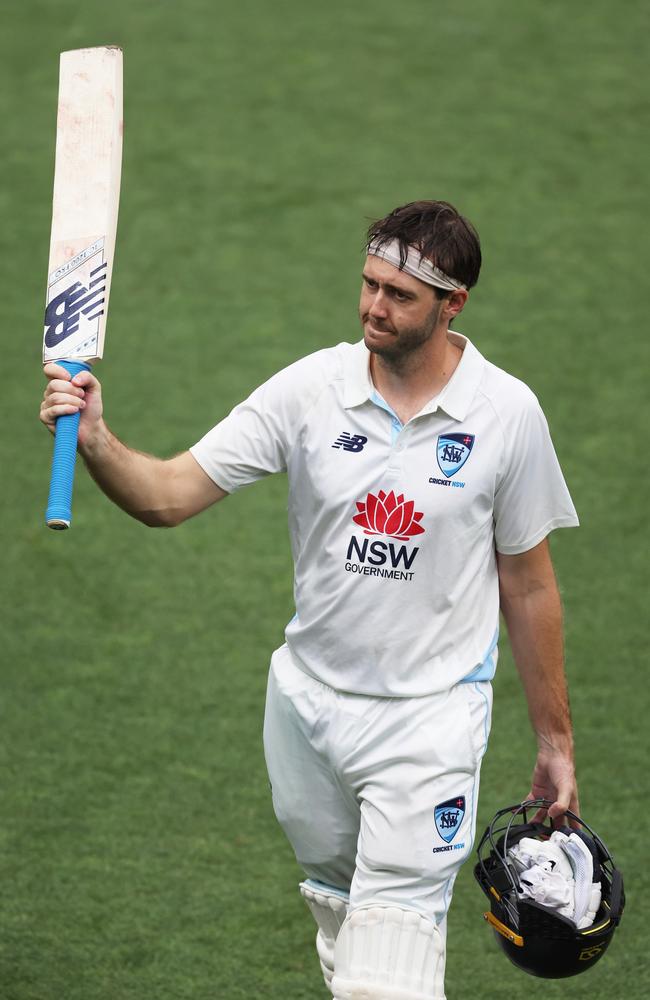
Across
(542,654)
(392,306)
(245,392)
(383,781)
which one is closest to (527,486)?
(542,654)

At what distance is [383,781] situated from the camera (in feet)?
11.3

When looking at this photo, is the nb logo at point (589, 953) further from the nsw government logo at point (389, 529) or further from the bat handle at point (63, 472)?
the bat handle at point (63, 472)

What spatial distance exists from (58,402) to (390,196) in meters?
5.97

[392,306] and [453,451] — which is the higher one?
[392,306]

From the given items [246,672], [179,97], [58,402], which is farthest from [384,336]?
[179,97]

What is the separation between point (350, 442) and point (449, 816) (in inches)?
34.8

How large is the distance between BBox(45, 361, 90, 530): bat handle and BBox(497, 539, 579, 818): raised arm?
1.04m

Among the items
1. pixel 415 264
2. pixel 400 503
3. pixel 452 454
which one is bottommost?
pixel 400 503

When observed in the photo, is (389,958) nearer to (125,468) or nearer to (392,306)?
(125,468)

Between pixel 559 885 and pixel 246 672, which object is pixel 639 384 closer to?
pixel 246 672

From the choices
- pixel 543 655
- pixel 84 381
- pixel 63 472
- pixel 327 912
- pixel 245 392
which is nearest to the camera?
pixel 63 472

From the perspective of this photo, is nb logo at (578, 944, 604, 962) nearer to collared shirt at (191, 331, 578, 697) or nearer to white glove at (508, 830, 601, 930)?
white glove at (508, 830, 601, 930)

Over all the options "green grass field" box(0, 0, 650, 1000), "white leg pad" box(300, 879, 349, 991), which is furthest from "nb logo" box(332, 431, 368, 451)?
"green grass field" box(0, 0, 650, 1000)

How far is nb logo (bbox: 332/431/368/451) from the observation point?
347 cm
